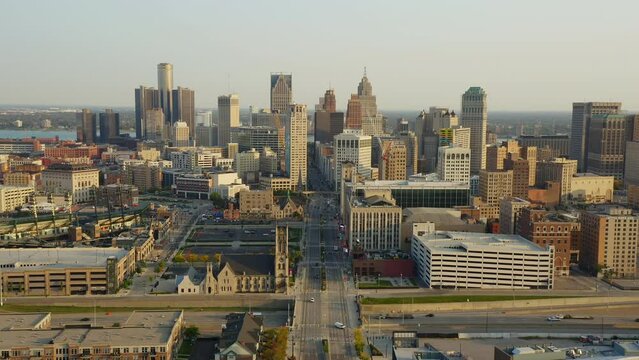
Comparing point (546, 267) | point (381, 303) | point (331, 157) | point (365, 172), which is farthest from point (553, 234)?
point (331, 157)

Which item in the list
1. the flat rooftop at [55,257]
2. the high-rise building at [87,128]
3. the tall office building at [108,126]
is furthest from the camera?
the tall office building at [108,126]

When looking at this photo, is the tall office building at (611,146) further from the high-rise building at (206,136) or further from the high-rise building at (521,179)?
the high-rise building at (206,136)

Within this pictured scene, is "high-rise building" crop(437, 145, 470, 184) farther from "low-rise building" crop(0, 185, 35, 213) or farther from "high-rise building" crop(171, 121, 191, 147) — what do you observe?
"high-rise building" crop(171, 121, 191, 147)

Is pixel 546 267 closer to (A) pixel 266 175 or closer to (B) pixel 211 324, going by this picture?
(B) pixel 211 324

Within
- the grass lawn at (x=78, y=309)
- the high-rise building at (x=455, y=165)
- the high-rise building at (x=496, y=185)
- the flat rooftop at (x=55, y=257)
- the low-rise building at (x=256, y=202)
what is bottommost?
the grass lawn at (x=78, y=309)

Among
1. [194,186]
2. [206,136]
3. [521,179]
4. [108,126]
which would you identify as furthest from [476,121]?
[108,126]

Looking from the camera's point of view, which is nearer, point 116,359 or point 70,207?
point 116,359

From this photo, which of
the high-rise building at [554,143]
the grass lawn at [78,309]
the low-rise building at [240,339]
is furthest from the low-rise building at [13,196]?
the high-rise building at [554,143]
